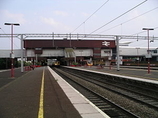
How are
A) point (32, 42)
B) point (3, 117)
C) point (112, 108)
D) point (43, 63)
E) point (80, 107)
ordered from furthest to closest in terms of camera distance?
point (43, 63) < point (32, 42) < point (112, 108) < point (80, 107) < point (3, 117)

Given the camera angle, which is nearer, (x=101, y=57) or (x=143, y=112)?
(x=143, y=112)

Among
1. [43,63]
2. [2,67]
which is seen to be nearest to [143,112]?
[2,67]

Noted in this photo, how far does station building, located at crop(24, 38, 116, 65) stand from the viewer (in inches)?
3120

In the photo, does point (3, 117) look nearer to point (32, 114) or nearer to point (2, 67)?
point (32, 114)

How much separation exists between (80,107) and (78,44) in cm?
7582

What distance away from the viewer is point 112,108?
824 centimetres

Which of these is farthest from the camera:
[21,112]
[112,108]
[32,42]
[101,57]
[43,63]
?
[43,63]

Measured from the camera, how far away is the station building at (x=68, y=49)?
7925 centimetres

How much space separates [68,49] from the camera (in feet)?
256

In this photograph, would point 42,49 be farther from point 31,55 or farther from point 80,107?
point 80,107

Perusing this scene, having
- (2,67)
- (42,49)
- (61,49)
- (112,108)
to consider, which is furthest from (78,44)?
(112,108)

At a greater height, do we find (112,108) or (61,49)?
(61,49)

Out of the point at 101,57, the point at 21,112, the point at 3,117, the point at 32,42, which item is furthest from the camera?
the point at 101,57

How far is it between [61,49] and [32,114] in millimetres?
76992
